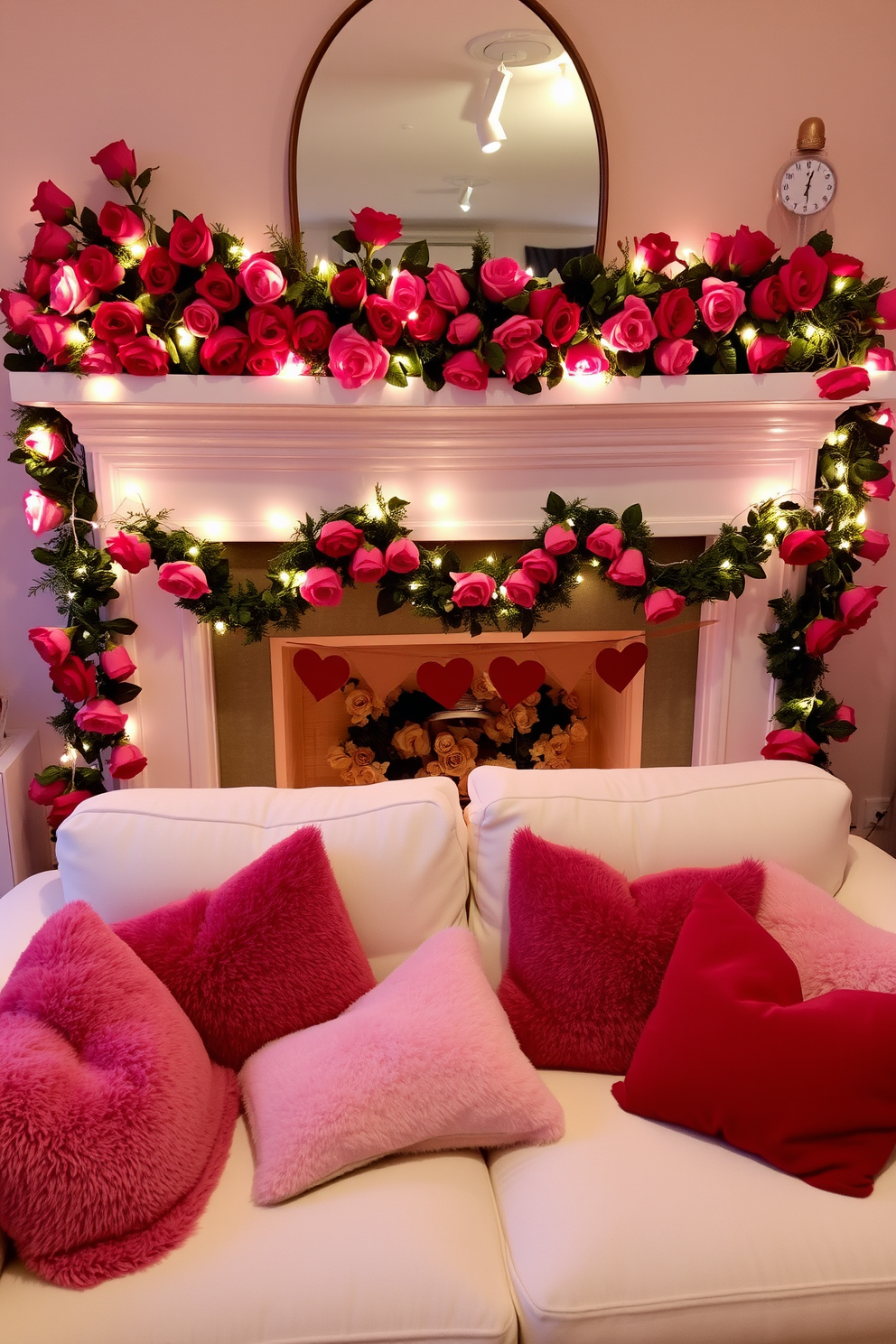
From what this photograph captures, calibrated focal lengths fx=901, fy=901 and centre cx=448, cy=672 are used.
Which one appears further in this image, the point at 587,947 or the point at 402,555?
the point at 402,555

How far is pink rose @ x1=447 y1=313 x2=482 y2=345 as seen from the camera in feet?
6.46

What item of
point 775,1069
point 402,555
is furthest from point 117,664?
point 775,1069

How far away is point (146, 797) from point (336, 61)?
177 centimetres

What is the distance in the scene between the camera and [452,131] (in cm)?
218

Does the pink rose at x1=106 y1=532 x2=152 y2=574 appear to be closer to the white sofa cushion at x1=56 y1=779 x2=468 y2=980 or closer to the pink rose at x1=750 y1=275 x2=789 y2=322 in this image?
the white sofa cushion at x1=56 y1=779 x2=468 y2=980

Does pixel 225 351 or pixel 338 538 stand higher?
pixel 225 351

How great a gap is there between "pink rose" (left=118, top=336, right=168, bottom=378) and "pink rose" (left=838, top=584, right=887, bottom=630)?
170cm

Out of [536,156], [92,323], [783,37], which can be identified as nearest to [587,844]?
[92,323]

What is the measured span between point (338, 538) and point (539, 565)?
48 centimetres

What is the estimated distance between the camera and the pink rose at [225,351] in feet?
6.43

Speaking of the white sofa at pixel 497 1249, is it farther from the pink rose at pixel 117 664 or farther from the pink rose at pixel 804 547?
the pink rose at pixel 804 547

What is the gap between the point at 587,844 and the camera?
5.29ft

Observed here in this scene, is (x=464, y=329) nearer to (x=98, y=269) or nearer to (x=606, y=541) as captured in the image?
(x=606, y=541)

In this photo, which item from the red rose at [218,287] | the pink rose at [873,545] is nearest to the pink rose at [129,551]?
the red rose at [218,287]
